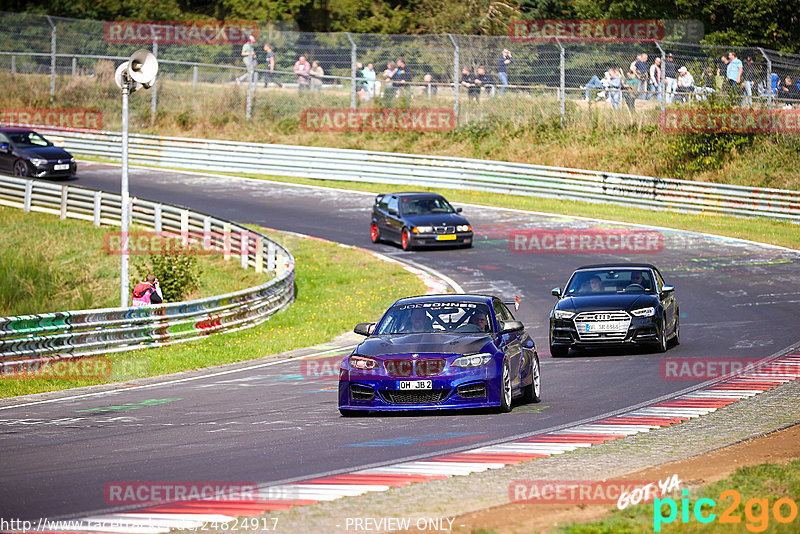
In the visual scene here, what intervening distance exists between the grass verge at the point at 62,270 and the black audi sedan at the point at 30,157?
12.0 ft

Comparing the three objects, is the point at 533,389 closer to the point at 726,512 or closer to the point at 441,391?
the point at 441,391

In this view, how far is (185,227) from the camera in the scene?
3123 centimetres

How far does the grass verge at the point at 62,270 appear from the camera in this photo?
28.6 m

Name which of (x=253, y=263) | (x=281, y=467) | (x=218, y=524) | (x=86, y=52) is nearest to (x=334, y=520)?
(x=218, y=524)

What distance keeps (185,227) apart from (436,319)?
1890 cm

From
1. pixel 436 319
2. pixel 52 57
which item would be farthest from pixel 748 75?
pixel 52 57

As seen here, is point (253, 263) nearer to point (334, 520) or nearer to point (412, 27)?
point (334, 520)

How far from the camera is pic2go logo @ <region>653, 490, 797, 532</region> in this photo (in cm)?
718

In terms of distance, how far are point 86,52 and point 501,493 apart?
44.7 m
